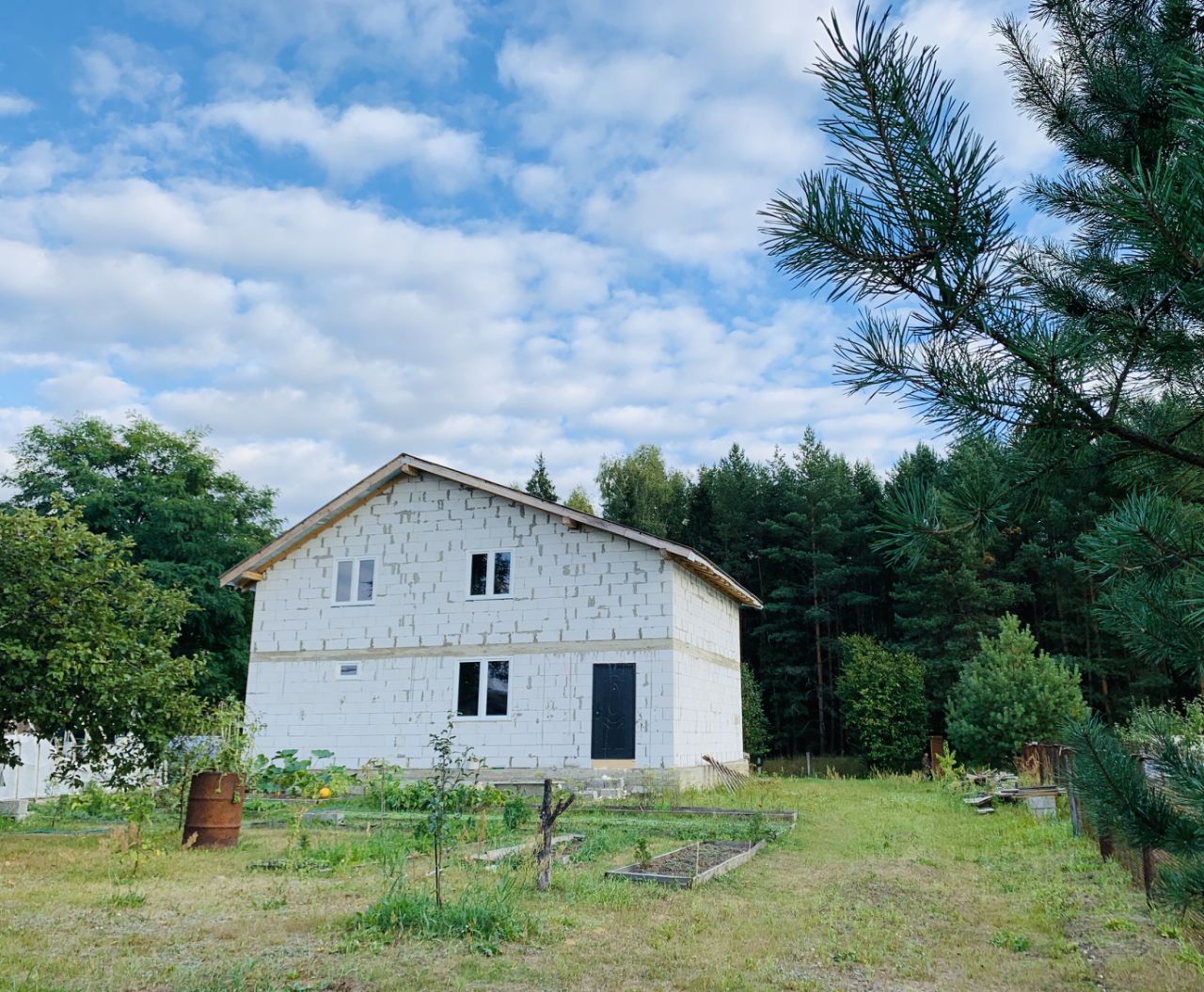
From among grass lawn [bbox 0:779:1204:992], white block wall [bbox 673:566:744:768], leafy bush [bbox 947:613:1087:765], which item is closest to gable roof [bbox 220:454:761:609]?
white block wall [bbox 673:566:744:768]

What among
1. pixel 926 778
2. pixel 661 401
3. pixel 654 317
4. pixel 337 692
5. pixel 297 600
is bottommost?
pixel 926 778

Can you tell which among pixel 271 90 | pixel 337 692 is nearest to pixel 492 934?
pixel 271 90

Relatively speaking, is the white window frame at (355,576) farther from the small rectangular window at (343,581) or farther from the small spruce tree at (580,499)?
the small spruce tree at (580,499)

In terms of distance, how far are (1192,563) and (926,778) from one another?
79.5 ft

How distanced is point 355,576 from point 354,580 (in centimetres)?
9

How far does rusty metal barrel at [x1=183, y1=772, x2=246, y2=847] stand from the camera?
37.3 ft

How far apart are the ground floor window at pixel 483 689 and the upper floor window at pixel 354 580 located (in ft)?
10.3

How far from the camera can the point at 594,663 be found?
1972cm

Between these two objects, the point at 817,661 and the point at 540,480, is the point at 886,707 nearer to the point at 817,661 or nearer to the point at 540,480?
the point at 817,661

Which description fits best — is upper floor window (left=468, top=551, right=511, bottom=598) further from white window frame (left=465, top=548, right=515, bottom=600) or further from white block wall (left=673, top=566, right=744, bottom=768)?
white block wall (left=673, top=566, right=744, bottom=768)

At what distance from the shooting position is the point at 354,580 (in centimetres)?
2188

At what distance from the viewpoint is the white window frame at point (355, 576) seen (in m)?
21.7

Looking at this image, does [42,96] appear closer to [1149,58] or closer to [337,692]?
[1149,58]

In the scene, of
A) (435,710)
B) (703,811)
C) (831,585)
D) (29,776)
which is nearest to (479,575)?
(435,710)
